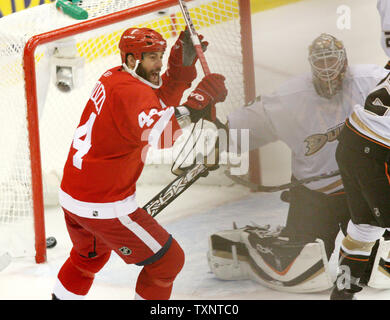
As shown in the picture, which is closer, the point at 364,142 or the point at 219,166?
the point at 364,142

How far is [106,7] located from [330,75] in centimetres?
71

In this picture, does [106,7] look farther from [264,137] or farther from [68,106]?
[264,137]

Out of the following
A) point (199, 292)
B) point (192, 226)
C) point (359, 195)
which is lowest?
point (199, 292)

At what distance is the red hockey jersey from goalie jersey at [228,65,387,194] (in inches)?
6.2

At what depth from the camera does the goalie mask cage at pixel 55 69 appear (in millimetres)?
1465

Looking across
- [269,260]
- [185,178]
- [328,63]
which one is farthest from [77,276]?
[328,63]

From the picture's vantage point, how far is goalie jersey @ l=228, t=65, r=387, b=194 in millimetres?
1321

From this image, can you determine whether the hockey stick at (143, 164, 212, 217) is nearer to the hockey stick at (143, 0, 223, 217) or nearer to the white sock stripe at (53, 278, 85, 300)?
the hockey stick at (143, 0, 223, 217)

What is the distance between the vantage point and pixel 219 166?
143 centimetres

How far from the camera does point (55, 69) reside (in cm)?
172

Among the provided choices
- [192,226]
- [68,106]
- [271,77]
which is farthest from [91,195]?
[271,77]

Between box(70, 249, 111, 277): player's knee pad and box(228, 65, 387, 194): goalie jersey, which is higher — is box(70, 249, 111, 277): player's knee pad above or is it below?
below

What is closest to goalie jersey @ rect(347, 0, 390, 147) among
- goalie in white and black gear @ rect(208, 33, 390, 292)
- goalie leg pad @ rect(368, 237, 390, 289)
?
goalie in white and black gear @ rect(208, 33, 390, 292)

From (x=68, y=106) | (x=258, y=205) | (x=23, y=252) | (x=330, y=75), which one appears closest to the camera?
(x=330, y=75)
